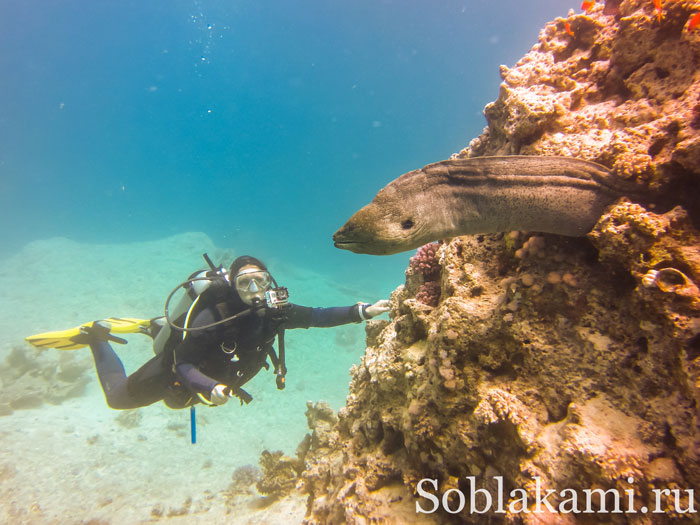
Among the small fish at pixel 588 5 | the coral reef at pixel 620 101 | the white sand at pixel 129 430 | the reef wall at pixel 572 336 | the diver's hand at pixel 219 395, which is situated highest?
the small fish at pixel 588 5

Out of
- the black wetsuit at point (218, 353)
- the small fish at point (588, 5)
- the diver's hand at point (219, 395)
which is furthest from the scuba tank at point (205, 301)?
the small fish at point (588, 5)

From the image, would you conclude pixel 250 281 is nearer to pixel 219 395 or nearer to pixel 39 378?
pixel 219 395

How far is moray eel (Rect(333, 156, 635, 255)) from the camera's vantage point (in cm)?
175

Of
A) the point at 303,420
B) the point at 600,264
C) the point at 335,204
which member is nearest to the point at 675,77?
the point at 600,264

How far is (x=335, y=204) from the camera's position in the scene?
58.3 metres

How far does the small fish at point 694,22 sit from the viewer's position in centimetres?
179

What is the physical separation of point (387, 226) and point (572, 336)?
1.30 meters

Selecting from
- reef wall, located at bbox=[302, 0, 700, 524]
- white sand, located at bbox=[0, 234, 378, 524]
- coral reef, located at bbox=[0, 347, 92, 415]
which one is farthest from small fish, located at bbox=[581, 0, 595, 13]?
coral reef, located at bbox=[0, 347, 92, 415]

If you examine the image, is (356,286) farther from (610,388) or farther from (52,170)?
(52,170)

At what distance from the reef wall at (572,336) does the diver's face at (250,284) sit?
3.12 meters

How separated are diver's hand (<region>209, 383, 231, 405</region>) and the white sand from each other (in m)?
2.46

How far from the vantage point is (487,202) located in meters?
1.81

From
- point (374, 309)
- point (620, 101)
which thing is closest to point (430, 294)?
point (374, 309)

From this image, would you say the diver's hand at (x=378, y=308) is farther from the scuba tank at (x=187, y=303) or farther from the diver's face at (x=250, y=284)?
the scuba tank at (x=187, y=303)
